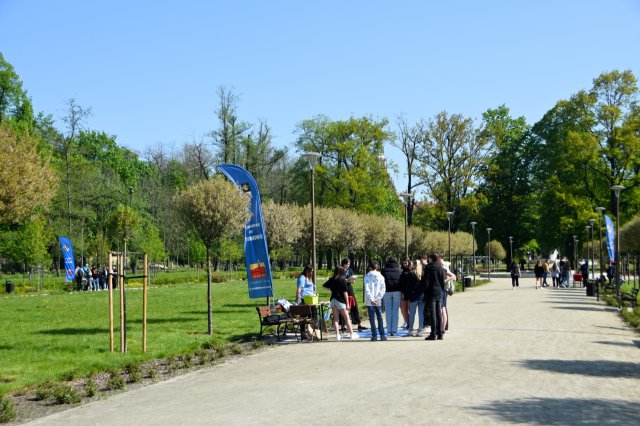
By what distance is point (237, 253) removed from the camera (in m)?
59.7

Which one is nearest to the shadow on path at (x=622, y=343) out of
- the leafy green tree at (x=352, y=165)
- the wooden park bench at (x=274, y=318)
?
the wooden park bench at (x=274, y=318)

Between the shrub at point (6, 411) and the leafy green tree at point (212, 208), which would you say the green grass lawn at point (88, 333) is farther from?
the leafy green tree at point (212, 208)

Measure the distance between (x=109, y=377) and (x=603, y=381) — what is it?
23.9 ft

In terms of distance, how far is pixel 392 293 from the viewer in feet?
55.0

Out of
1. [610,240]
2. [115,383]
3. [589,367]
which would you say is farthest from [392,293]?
[610,240]

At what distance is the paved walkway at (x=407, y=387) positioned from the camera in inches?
314

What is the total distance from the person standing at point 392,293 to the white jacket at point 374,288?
0.42 m

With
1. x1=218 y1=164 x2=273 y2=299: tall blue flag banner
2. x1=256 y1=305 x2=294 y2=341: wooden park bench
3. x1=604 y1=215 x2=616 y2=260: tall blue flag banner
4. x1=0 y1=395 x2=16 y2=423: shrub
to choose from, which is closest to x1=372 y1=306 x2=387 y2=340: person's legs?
x1=256 y1=305 x2=294 y2=341: wooden park bench

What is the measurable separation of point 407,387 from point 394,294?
710 cm

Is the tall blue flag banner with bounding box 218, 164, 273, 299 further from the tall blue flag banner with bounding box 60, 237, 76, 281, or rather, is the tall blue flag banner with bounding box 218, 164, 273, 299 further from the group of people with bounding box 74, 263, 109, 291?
the tall blue flag banner with bounding box 60, 237, 76, 281

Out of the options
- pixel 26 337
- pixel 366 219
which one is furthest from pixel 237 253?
pixel 26 337

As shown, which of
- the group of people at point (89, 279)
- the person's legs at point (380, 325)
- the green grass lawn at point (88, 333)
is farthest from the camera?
the group of people at point (89, 279)

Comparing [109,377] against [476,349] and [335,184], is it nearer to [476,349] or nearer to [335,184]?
[476,349]

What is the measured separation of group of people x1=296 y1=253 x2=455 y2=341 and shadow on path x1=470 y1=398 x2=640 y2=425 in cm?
711
